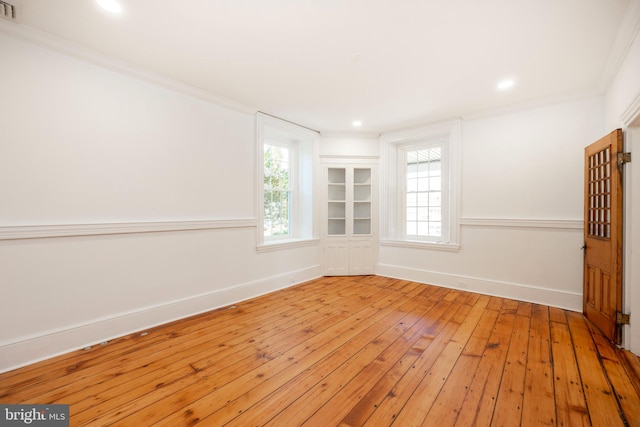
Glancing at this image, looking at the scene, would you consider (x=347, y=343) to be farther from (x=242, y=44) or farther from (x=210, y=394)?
(x=242, y=44)

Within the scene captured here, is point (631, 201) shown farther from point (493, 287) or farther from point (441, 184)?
point (441, 184)

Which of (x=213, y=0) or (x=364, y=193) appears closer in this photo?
(x=213, y=0)

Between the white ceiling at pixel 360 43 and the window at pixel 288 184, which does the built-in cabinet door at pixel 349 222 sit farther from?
the white ceiling at pixel 360 43

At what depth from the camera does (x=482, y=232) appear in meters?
4.10

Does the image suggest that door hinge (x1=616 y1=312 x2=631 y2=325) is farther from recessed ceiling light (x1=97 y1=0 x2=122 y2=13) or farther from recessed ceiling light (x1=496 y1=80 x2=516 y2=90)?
recessed ceiling light (x1=97 y1=0 x2=122 y2=13)

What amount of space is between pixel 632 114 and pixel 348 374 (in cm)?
322

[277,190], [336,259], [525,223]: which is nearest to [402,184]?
[336,259]

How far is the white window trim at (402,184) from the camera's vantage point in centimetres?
432

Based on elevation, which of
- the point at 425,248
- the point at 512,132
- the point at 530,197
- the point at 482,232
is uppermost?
the point at 512,132

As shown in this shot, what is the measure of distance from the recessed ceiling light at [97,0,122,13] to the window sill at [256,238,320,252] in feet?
9.58

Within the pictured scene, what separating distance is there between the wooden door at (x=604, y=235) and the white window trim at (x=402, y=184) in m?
1.50

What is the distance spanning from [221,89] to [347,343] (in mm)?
3276

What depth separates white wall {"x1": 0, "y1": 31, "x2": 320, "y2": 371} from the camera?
86.9 inches

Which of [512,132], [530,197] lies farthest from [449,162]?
[530,197]
